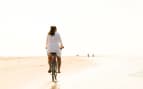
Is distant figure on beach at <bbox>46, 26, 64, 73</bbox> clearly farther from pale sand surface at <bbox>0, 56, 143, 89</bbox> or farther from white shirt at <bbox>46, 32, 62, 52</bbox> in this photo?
pale sand surface at <bbox>0, 56, 143, 89</bbox>

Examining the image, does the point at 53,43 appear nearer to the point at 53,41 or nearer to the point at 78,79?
the point at 53,41

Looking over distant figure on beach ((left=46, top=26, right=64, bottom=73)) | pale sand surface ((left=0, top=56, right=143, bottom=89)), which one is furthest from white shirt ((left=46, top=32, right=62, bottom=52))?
pale sand surface ((left=0, top=56, right=143, bottom=89))

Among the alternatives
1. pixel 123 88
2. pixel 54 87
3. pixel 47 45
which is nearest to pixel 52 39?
pixel 47 45

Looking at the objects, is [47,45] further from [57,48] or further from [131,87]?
[131,87]

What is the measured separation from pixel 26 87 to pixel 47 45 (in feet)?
6.10

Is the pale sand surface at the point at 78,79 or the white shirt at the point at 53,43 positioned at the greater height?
the white shirt at the point at 53,43

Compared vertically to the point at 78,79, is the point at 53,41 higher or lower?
higher

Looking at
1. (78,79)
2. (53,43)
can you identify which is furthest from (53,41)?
(78,79)

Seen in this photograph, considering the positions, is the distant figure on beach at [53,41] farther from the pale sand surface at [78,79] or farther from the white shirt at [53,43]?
the pale sand surface at [78,79]

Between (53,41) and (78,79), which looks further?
(78,79)

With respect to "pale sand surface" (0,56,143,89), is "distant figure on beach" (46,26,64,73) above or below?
above

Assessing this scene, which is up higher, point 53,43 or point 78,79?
point 53,43

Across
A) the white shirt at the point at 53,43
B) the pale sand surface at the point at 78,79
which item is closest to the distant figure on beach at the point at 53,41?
the white shirt at the point at 53,43

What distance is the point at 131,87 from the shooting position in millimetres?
16156
